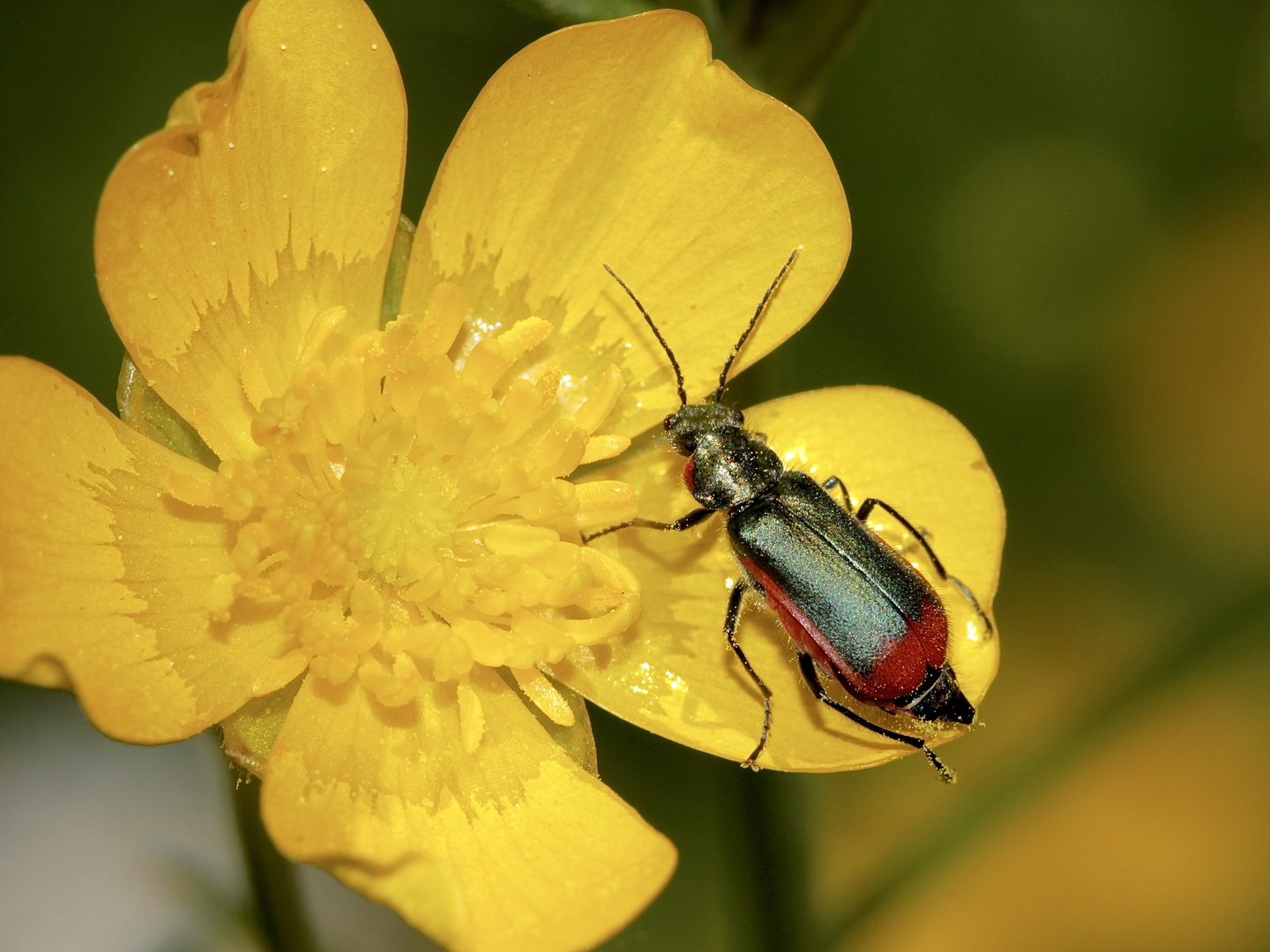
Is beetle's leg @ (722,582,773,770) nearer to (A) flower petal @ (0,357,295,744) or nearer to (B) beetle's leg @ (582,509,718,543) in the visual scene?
(B) beetle's leg @ (582,509,718,543)

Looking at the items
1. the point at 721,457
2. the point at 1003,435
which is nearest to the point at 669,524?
the point at 721,457

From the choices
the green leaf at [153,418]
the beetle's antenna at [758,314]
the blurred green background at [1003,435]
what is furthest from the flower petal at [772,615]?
the green leaf at [153,418]

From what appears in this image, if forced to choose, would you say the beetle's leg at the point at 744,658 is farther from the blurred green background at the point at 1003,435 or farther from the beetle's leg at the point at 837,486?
the blurred green background at the point at 1003,435

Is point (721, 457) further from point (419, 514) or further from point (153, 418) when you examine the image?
point (153, 418)

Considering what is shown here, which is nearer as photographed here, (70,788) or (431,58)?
(70,788)

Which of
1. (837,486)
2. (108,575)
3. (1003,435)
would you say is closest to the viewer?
(108,575)

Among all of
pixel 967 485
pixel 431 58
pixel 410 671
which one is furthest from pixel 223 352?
pixel 431 58

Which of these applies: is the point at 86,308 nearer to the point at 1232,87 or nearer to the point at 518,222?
the point at 518,222
